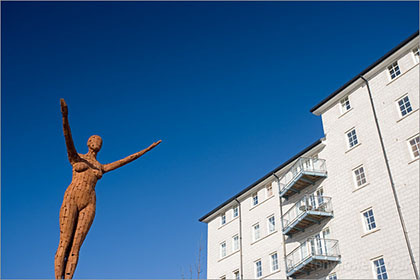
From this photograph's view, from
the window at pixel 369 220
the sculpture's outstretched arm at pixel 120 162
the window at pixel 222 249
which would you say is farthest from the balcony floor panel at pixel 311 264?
the sculpture's outstretched arm at pixel 120 162

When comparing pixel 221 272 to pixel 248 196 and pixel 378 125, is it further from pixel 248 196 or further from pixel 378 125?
pixel 378 125

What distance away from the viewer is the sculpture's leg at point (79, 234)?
607cm

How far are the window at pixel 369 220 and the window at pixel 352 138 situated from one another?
4.81m

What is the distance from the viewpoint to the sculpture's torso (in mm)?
6426

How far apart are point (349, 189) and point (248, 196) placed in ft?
38.8

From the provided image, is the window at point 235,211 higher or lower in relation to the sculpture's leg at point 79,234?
higher

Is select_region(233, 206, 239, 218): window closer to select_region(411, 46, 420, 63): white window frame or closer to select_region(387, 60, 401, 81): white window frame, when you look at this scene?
select_region(387, 60, 401, 81): white window frame

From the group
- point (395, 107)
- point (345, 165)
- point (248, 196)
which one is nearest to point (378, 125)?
point (395, 107)

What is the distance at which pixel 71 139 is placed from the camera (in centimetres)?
637

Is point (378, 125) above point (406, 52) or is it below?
below

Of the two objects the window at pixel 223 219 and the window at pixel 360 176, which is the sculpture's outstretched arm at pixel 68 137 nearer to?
the window at pixel 360 176

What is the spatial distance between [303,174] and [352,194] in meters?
4.02

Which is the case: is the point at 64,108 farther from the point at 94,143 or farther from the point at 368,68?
the point at 368,68

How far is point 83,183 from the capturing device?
654cm
